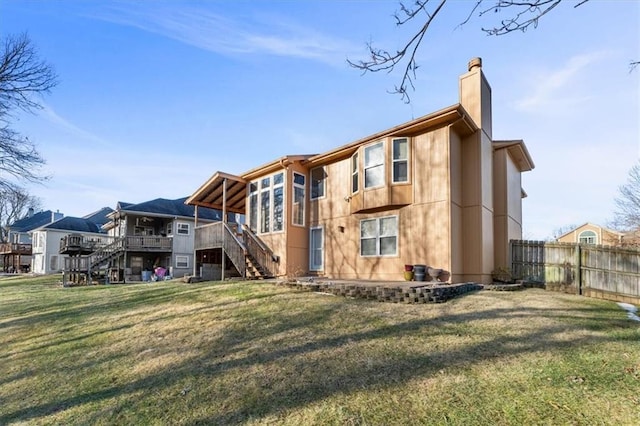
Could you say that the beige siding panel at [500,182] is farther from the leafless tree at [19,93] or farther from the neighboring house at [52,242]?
the neighboring house at [52,242]

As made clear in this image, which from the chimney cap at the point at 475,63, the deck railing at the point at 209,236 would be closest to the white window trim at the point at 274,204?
the deck railing at the point at 209,236

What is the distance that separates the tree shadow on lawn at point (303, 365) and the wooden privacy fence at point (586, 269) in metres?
3.85

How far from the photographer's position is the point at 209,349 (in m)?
5.89

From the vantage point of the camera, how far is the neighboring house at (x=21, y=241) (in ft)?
123

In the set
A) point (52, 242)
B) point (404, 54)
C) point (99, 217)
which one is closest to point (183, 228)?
point (52, 242)

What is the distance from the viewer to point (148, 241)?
25812 mm

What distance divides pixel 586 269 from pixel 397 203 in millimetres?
5416

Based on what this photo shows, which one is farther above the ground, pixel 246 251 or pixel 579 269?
pixel 246 251

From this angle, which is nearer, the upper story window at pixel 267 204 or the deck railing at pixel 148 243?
the upper story window at pixel 267 204

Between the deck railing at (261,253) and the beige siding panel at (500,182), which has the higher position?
the beige siding panel at (500,182)

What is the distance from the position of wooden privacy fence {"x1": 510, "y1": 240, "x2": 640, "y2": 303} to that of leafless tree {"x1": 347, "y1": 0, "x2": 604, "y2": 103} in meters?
7.66

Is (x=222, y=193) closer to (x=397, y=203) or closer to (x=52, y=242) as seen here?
(x=397, y=203)

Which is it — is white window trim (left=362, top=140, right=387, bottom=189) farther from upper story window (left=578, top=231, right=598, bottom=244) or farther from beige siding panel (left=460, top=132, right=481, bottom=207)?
upper story window (left=578, top=231, right=598, bottom=244)

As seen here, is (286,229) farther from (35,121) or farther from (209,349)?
(35,121)
